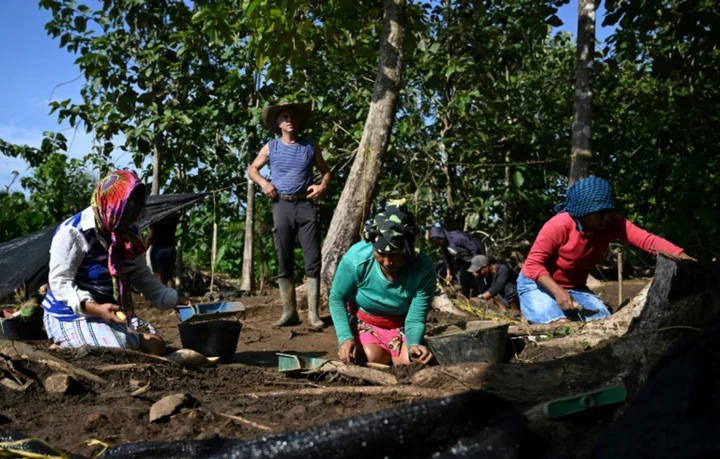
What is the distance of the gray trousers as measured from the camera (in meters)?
6.11

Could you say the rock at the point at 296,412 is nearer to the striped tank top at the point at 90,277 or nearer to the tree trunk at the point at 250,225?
the striped tank top at the point at 90,277

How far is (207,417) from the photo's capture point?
2.85 meters

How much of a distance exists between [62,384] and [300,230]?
3.01 metres

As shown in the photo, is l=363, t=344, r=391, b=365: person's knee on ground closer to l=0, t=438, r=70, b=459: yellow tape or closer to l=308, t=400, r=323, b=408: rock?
l=308, t=400, r=323, b=408: rock

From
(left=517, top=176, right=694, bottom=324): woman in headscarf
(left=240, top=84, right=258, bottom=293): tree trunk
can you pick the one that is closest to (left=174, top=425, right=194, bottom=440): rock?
(left=517, top=176, right=694, bottom=324): woman in headscarf

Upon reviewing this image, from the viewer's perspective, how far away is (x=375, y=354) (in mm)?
4387

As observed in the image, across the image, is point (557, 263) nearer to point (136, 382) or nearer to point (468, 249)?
point (136, 382)

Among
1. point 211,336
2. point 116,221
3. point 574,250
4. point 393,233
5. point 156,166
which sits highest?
point 156,166

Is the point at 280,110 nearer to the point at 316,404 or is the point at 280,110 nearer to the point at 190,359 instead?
the point at 190,359

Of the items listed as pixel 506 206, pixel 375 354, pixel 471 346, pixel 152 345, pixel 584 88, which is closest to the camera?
pixel 471 346

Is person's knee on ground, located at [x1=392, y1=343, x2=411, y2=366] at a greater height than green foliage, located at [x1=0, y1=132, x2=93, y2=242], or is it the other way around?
green foliage, located at [x1=0, y1=132, x2=93, y2=242]

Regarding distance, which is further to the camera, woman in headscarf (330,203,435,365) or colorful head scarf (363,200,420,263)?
woman in headscarf (330,203,435,365)

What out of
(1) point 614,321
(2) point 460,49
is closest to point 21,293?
(1) point 614,321

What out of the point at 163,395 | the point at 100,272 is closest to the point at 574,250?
the point at 163,395
